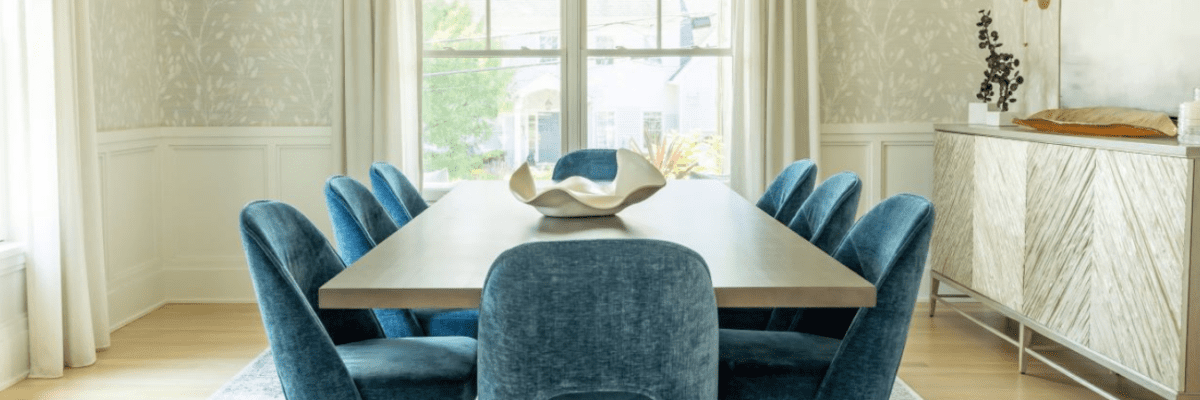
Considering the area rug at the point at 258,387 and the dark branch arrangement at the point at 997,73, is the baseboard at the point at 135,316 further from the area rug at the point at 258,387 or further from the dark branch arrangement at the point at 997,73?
the dark branch arrangement at the point at 997,73

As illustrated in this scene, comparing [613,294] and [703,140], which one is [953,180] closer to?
[703,140]

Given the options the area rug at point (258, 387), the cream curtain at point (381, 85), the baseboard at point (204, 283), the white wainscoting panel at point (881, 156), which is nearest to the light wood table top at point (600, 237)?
the area rug at point (258, 387)

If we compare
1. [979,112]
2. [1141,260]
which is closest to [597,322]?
[1141,260]

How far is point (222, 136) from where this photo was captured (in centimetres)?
600

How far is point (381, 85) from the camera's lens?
577cm

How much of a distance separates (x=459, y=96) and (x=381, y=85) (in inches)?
18.0

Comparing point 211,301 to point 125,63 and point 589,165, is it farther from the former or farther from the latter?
point 589,165

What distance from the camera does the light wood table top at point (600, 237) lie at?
218 cm

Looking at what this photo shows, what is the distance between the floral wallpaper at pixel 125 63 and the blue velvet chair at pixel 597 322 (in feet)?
12.4

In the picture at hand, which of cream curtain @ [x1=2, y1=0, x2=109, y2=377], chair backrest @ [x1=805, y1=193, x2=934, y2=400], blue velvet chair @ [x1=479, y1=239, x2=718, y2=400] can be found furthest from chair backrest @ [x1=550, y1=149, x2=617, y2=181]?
blue velvet chair @ [x1=479, y1=239, x2=718, y2=400]

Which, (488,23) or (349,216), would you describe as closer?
(349,216)

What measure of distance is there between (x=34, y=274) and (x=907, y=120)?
4.02 metres

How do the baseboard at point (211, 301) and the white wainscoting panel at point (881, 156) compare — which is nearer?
the white wainscoting panel at point (881, 156)

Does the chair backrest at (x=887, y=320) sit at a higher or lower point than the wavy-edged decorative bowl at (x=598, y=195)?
lower
